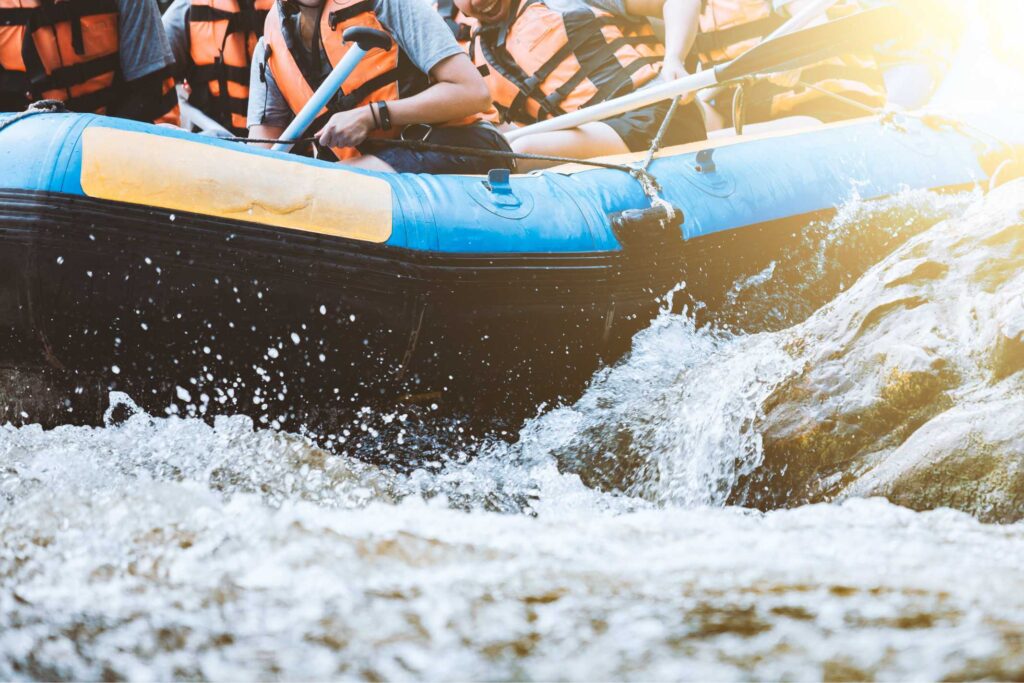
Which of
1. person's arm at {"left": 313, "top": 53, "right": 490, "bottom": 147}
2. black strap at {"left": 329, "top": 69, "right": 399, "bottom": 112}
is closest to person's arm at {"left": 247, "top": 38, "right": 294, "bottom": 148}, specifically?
black strap at {"left": 329, "top": 69, "right": 399, "bottom": 112}

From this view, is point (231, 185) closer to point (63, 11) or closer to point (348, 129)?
point (348, 129)

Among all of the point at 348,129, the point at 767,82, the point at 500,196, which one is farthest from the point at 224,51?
the point at 767,82

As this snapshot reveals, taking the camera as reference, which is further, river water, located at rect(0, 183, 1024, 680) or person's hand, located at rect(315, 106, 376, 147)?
person's hand, located at rect(315, 106, 376, 147)

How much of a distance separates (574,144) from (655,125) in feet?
1.10

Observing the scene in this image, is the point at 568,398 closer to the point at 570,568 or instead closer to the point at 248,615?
the point at 570,568

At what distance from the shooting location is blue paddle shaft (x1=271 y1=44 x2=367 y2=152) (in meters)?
2.40

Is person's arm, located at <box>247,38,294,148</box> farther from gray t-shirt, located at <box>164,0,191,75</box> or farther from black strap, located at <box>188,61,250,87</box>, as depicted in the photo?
gray t-shirt, located at <box>164,0,191,75</box>

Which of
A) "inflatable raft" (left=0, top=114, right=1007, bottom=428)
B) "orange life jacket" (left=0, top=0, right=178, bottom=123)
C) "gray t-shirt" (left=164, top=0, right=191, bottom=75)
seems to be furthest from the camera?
"gray t-shirt" (left=164, top=0, right=191, bottom=75)

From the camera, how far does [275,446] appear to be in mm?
1985

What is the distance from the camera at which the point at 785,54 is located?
2.77 m

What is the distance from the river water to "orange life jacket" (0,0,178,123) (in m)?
1.08

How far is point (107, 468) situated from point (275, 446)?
0.35 meters

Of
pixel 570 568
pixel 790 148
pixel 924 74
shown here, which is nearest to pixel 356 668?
pixel 570 568

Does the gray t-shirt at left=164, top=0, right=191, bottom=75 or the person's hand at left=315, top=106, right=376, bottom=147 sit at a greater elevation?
the gray t-shirt at left=164, top=0, right=191, bottom=75
